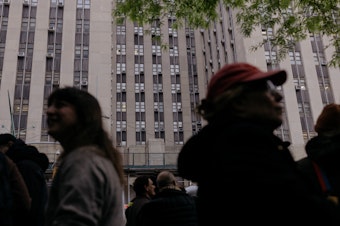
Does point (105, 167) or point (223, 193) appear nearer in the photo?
point (223, 193)

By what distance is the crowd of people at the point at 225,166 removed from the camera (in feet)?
4.45

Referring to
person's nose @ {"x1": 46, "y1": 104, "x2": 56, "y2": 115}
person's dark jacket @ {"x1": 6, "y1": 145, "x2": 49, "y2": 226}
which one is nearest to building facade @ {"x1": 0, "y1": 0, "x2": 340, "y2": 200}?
person's dark jacket @ {"x1": 6, "y1": 145, "x2": 49, "y2": 226}

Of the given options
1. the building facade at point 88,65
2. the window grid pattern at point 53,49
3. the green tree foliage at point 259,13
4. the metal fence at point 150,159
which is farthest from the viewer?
the window grid pattern at point 53,49

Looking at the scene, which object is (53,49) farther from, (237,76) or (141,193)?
(237,76)

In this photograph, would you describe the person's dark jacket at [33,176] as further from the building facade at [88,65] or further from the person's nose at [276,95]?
the building facade at [88,65]

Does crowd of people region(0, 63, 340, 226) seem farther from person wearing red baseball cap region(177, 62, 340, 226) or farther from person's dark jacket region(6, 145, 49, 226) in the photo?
person's dark jacket region(6, 145, 49, 226)

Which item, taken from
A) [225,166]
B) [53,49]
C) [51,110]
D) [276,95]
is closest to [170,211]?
[51,110]

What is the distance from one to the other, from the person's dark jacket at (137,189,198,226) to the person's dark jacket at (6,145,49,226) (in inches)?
50.1

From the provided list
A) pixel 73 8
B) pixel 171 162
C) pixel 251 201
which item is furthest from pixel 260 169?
pixel 73 8

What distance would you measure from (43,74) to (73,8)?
30.6 feet

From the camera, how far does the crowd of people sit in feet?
4.45

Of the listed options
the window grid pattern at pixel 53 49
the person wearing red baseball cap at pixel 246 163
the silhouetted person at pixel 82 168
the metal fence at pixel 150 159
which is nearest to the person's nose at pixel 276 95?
the person wearing red baseball cap at pixel 246 163

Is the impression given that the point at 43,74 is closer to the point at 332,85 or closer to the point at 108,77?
the point at 108,77

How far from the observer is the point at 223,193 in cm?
146
